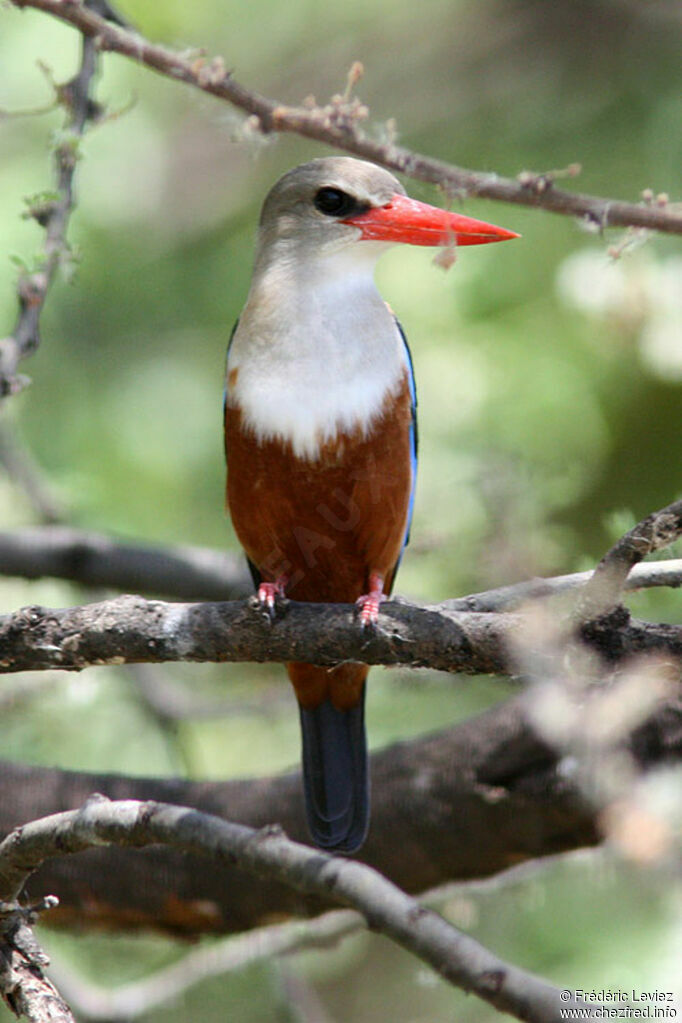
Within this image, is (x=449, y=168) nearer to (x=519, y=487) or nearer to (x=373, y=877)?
(x=519, y=487)

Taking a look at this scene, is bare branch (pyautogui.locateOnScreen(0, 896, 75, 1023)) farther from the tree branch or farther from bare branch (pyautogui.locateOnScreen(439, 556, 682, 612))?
the tree branch

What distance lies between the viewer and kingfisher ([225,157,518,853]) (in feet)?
11.6

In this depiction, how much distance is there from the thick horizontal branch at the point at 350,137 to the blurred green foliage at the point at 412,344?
35cm

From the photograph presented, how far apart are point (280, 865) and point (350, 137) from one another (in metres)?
1.59

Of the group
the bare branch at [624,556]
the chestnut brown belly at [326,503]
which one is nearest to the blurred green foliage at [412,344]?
the chestnut brown belly at [326,503]

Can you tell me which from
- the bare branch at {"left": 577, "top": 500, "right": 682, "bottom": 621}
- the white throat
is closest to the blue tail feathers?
the white throat

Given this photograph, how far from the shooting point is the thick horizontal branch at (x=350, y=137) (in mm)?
2861

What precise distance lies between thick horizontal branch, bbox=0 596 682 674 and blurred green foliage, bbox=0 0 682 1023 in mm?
765

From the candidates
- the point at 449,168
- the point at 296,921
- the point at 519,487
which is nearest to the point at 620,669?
the point at 449,168

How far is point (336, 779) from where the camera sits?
385cm

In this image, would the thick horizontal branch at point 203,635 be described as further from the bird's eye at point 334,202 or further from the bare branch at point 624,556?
the bird's eye at point 334,202

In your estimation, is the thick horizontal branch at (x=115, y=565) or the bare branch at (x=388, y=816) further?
the thick horizontal branch at (x=115, y=565)

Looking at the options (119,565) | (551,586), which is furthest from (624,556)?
(119,565)

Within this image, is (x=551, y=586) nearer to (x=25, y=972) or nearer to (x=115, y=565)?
(x=25, y=972)
